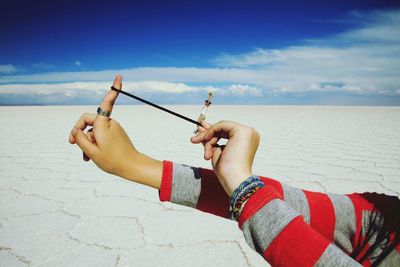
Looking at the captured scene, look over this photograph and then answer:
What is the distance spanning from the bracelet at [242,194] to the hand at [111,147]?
1.01 feet

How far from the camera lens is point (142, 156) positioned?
0.85 meters

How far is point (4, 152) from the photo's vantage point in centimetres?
367

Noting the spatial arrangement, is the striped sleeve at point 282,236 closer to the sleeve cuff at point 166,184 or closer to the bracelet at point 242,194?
the bracelet at point 242,194

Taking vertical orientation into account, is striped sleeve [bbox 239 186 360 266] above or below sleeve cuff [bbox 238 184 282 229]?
below

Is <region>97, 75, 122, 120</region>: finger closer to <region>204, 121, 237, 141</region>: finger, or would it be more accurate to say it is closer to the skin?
the skin

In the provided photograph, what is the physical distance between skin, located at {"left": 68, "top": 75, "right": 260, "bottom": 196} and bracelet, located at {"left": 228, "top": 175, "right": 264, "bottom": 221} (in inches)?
1.1

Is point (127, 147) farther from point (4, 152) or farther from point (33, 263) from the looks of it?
point (4, 152)

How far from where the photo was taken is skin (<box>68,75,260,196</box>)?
2.16 ft

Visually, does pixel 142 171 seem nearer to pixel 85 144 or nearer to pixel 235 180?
pixel 85 144

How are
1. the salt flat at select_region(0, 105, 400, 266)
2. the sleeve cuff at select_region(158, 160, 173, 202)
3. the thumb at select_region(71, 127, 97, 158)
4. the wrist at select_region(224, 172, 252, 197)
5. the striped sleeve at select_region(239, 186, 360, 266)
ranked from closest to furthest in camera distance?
the striped sleeve at select_region(239, 186, 360, 266)
the wrist at select_region(224, 172, 252, 197)
the thumb at select_region(71, 127, 97, 158)
the sleeve cuff at select_region(158, 160, 173, 202)
the salt flat at select_region(0, 105, 400, 266)

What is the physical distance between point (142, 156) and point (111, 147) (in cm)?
12

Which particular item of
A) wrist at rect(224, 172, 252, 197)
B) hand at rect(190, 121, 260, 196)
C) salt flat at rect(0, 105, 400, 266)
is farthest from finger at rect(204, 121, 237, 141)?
salt flat at rect(0, 105, 400, 266)

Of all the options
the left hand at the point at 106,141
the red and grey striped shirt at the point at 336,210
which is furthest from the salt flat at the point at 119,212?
the left hand at the point at 106,141

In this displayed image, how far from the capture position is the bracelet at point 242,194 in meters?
0.58
